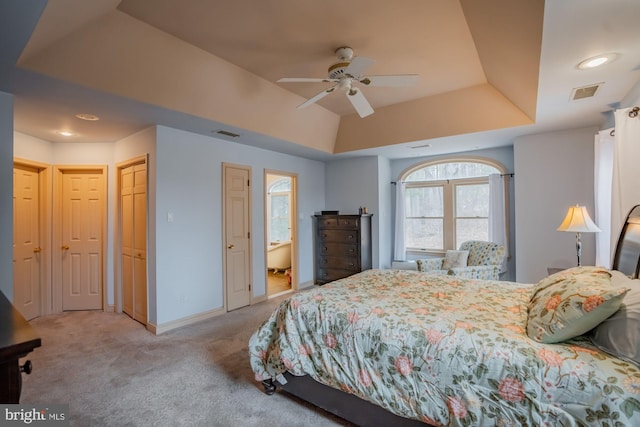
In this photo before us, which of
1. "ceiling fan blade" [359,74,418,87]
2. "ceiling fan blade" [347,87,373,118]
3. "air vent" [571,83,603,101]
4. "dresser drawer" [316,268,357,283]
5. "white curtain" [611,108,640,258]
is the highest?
"ceiling fan blade" [359,74,418,87]

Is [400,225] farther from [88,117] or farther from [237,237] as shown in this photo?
[88,117]

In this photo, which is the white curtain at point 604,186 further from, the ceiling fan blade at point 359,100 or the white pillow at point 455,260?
the ceiling fan blade at point 359,100

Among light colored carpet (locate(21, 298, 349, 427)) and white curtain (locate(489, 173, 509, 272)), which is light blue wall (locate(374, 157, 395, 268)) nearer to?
white curtain (locate(489, 173, 509, 272))

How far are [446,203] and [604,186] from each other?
2.44 m

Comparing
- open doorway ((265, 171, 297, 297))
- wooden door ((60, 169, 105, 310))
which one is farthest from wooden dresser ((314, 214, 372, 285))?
wooden door ((60, 169, 105, 310))

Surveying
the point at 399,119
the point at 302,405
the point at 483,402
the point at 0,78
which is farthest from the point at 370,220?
the point at 0,78

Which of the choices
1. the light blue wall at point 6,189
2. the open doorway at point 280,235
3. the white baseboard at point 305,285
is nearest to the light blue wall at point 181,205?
the open doorway at point 280,235

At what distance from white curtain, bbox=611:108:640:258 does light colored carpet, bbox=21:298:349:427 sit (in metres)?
2.74

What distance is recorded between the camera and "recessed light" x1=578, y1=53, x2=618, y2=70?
81.3 inches

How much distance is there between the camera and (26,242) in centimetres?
389

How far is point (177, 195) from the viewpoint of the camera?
3.73 metres

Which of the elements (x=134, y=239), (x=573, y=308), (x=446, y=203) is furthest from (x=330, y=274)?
(x=573, y=308)

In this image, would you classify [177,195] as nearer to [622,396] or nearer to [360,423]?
[360,423]

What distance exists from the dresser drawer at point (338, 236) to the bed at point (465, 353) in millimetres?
2952
